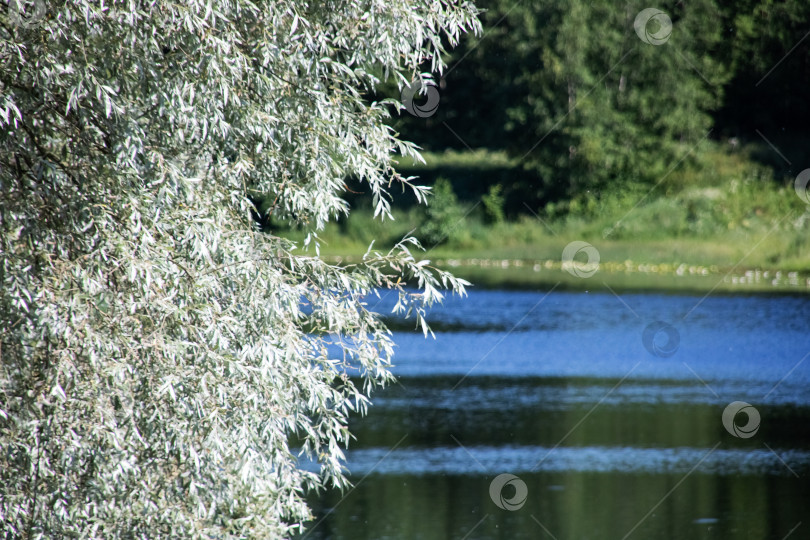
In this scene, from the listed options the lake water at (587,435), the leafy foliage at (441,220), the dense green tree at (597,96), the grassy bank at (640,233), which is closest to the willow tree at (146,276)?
the lake water at (587,435)

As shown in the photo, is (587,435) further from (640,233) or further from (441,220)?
(441,220)

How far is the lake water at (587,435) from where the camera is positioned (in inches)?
394

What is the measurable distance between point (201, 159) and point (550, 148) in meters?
34.8

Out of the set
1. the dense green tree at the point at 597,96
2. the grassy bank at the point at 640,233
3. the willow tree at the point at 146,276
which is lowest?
the willow tree at the point at 146,276

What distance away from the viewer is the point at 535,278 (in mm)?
31609

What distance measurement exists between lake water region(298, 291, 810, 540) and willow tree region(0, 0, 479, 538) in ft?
10.8

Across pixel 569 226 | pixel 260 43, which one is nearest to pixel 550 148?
pixel 569 226

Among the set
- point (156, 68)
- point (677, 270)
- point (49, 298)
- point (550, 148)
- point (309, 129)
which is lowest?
point (49, 298)

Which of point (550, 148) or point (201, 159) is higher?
point (550, 148)

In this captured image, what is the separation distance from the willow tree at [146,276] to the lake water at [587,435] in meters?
3.28

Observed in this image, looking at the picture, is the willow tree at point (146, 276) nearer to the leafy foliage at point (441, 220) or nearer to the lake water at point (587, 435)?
the lake water at point (587, 435)

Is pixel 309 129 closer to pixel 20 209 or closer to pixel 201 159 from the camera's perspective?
pixel 201 159

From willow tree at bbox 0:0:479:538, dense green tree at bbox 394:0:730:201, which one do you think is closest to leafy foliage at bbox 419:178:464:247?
dense green tree at bbox 394:0:730:201

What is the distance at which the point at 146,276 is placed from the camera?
5.91 m
